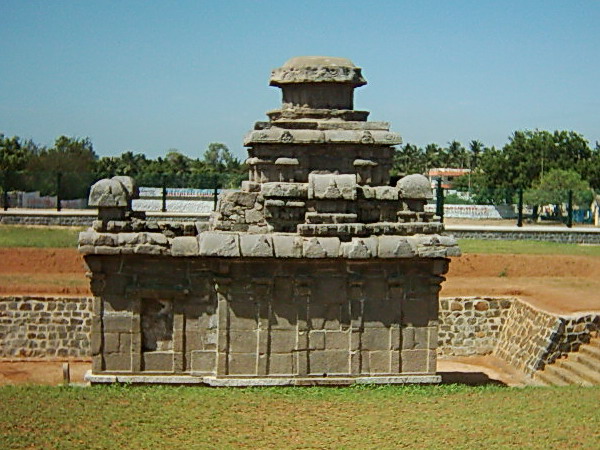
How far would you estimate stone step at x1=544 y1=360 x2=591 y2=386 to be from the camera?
1648 centimetres

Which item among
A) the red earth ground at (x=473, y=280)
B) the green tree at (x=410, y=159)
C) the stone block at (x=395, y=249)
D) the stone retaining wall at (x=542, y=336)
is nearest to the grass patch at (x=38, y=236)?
the red earth ground at (x=473, y=280)

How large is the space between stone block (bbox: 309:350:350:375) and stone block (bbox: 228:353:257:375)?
0.89 m

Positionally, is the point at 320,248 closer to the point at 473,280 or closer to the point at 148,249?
the point at 148,249

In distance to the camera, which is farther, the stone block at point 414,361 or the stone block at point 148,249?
the stone block at point 414,361

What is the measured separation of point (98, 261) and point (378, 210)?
4391mm

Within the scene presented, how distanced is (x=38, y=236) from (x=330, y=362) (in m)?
19.2

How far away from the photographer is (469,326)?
833 inches

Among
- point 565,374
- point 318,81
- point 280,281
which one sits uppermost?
point 318,81

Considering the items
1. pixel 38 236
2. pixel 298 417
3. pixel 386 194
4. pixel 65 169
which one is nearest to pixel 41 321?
pixel 386 194

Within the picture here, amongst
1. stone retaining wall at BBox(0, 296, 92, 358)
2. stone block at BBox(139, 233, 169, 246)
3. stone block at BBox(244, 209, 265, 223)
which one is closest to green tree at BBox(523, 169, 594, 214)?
stone retaining wall at BBox(0, 296, 92, 358)

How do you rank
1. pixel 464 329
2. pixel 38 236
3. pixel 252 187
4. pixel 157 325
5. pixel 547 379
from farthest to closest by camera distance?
pixel 38 236
pixel 464 329
pixel 547 379
pixel 252 187
pixel 157 325

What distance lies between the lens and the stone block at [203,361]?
1437 centimetres

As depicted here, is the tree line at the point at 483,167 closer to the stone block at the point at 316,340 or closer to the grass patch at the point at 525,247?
the grass patch at the point at 525,247

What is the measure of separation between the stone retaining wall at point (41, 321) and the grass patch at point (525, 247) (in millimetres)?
13547
